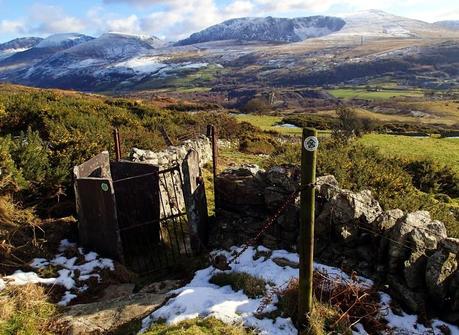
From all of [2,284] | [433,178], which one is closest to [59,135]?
[2,284]

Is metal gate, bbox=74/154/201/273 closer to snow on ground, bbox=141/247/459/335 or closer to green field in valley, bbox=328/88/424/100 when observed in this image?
snow on ground, bbox=141/247/459/335

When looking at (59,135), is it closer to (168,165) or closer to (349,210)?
(168,165)

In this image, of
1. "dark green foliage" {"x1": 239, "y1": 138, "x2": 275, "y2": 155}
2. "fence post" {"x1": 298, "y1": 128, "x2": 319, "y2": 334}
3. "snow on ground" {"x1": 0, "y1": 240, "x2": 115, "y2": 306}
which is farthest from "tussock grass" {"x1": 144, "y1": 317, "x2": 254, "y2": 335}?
"dark green foliage" {"x1": 239, "y1": 138, "x2": 275, "y2": 155}

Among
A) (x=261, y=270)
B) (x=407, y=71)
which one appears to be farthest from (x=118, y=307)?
(x=407, y=71)

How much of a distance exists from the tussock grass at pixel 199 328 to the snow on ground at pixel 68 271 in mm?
2046

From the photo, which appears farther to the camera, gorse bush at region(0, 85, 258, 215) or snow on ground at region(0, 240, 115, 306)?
gorse bush at region(0, 85, 258, 215)

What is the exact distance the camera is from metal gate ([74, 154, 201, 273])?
767cm

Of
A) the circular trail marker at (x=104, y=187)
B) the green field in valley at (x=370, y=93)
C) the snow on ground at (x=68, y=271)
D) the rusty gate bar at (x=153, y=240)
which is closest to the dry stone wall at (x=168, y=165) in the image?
the rusty gate bar at (x=153, y=240)

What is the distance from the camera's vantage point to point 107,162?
9.80m

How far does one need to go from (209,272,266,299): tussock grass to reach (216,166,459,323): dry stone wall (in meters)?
1.23

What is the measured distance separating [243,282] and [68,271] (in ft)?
10.5

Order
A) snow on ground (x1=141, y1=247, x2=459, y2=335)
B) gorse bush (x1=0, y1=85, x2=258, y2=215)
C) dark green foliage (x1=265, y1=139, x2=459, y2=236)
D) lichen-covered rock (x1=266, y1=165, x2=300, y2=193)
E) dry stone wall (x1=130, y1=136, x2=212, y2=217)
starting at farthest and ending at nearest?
1. dry stone wall (x1=130, y1=136, x2=212, y2=217)
2. dark green foliage (x1=265, y1=139, x2=459, y2=236)
3. gorse bush (x1=0, y1=85, x2=258, y2=215)
4. lichen-covered rock (x1=266, y1=165, x2=300, y2=193)
5. snow on ground (x1=141, y1=247, x2=459, y2=335)

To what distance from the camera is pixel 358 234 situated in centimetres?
710

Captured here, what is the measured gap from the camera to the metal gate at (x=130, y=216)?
302 inches
